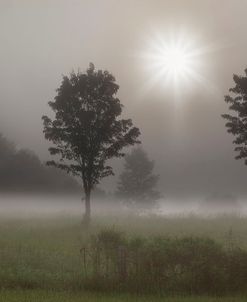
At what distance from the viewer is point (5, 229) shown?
101 feet

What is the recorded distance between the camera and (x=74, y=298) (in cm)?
1470

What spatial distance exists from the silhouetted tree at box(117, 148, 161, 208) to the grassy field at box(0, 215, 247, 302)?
27414 millimetres

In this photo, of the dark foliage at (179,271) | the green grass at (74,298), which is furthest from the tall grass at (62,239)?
the dark foliage at (179,271)

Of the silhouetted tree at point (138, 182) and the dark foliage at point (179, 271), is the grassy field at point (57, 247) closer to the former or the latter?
the dark foliage at point (179, 271)

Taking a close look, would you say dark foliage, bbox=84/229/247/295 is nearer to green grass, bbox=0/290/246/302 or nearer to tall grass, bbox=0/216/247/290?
green grass, bbox=0/290/246/302

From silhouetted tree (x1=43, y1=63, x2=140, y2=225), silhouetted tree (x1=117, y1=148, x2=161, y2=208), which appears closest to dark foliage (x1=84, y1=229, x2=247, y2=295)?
silhouetted tree (x1=43, y1=63, x2=140, y2=225)

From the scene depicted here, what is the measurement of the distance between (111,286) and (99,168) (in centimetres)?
2080

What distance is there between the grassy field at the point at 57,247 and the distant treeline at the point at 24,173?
32410 mm

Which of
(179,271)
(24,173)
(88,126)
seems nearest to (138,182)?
(24,173)

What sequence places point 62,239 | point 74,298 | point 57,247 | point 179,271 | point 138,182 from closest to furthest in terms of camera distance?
point 74,298
point 179,271
point 57,247
point 62,239
point 138,182

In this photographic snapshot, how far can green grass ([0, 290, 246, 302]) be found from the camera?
14345 mm

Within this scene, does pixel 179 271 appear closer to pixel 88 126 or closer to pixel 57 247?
pixel 57 247

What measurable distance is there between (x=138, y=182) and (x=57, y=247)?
4441 centimetres

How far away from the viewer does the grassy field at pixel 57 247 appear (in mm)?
15281
